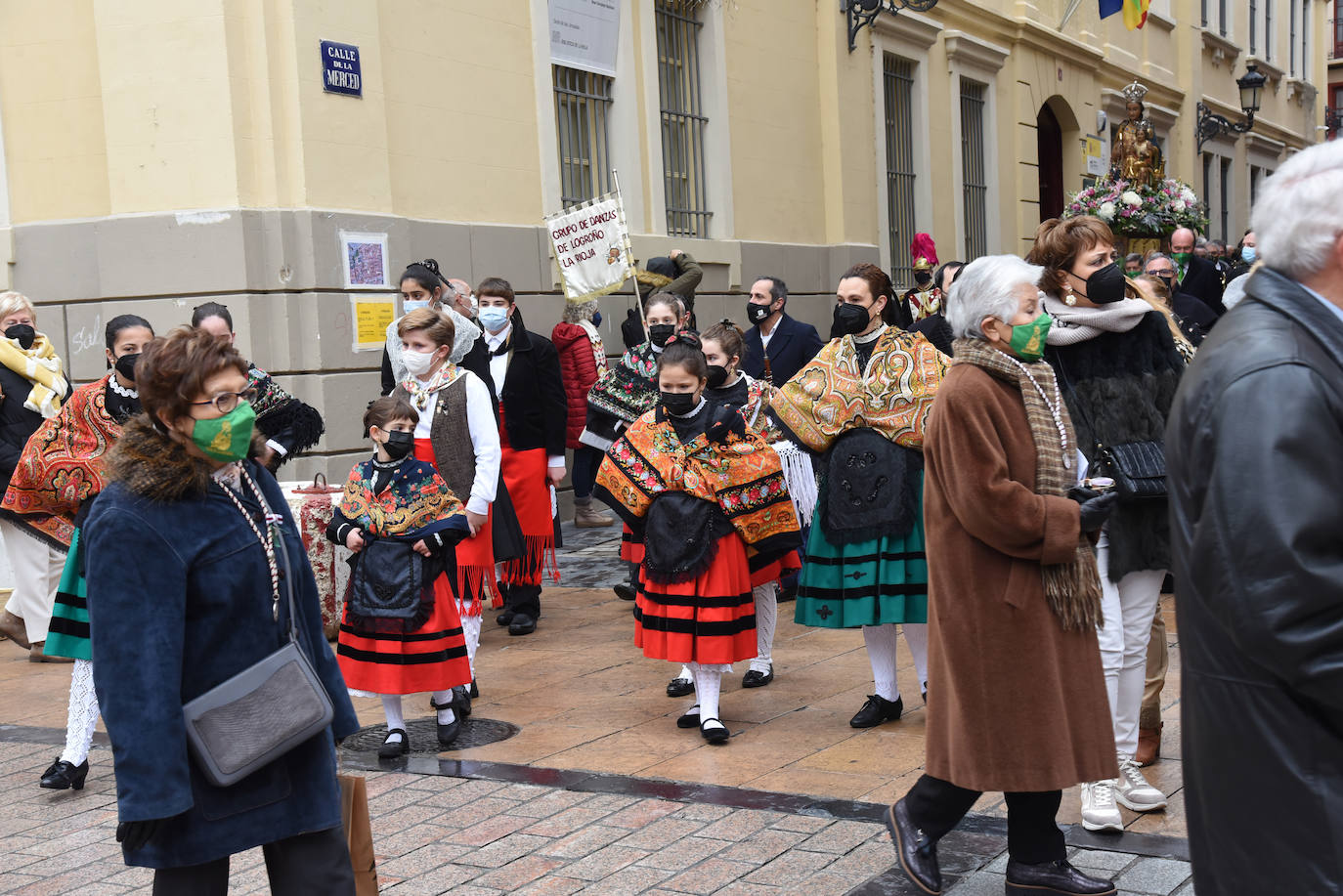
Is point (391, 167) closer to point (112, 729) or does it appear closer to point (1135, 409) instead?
point (1135, 409)

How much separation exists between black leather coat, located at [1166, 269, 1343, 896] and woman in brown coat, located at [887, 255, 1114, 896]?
1.63m

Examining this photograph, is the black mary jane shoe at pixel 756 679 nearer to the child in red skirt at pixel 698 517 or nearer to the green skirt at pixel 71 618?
the child in red skirt at pixel 698 517

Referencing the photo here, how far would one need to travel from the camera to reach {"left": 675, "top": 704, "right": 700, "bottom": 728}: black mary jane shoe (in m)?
6.05

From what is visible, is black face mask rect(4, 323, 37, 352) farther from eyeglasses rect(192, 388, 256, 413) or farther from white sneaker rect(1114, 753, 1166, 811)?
white sneaker rect(1114, 753, 1166, 811)

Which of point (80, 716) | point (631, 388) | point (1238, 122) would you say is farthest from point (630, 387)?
point (1238, 122)

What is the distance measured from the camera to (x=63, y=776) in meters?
5.61

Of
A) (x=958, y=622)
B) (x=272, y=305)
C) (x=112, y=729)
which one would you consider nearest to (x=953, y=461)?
(x=958, y=622)

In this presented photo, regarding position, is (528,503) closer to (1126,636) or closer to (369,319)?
(369,319)

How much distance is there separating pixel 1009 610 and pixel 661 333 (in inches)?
180

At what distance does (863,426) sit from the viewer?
19.6 ft

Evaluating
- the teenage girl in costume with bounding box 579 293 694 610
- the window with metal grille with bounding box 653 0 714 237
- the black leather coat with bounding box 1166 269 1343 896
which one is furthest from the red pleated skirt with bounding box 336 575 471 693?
the window with metal grille with bounding box 653 0 714 237

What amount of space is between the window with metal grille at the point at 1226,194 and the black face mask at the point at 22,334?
24.1 meters

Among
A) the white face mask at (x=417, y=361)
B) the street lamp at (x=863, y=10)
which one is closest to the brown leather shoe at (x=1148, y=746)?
the white face mask at (x=417, y=361)

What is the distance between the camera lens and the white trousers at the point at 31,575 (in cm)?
779
